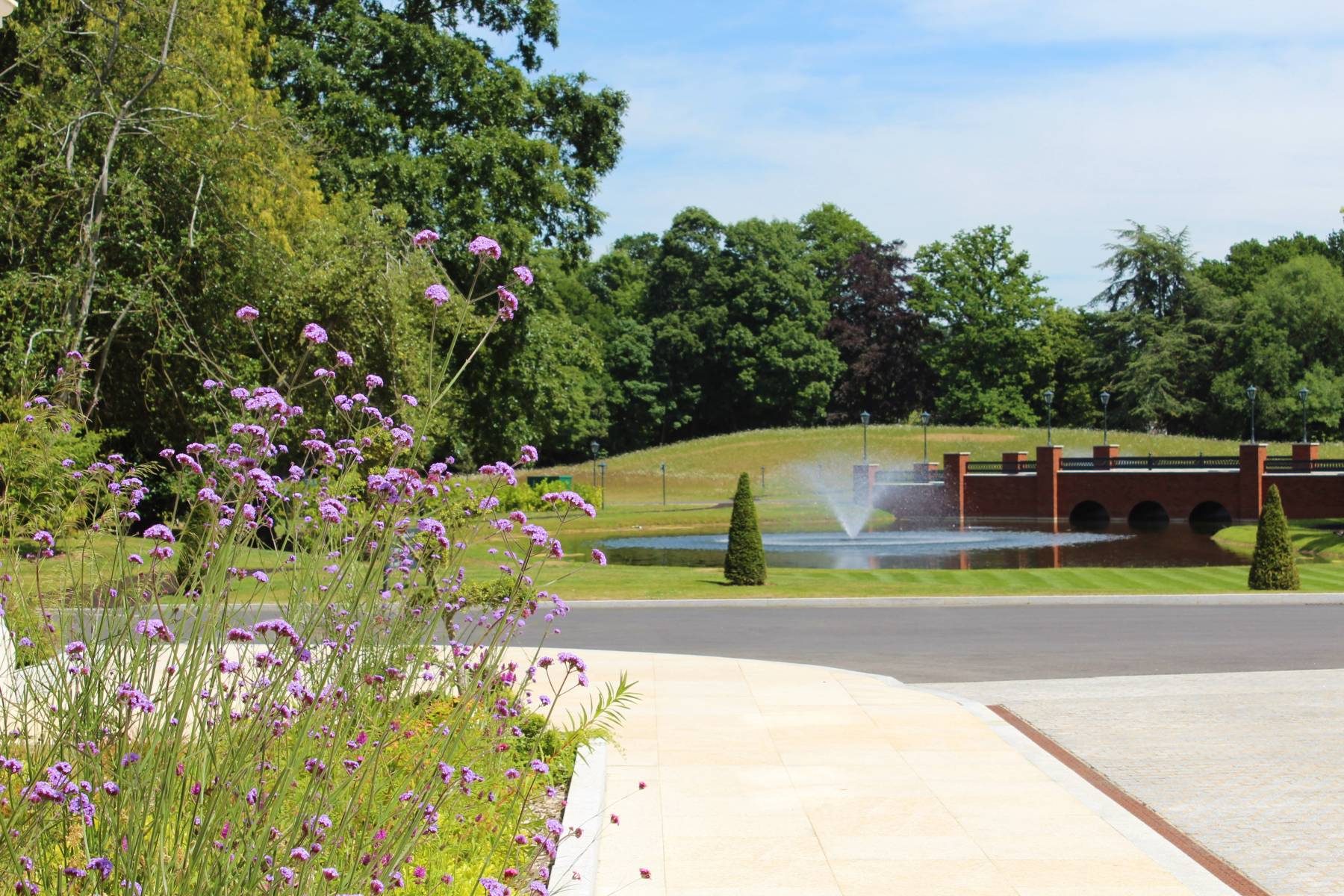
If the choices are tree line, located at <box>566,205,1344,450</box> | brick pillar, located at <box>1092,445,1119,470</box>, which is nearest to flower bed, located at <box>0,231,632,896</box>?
brick pillar, located at <box>1092,445,1119,470</box>

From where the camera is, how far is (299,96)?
33562mm

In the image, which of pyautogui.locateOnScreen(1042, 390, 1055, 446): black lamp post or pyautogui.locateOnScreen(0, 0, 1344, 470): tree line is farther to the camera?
pyautogui.locateOnScreen(1042, 390, 1055, 446): black lamp post

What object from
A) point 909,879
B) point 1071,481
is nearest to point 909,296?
point 1071,481

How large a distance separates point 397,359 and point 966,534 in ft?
88.5

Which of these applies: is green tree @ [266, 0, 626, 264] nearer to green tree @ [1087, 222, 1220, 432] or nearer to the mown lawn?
the mown lawn

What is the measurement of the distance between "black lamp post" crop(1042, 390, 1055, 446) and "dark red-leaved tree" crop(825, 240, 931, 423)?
8523 millimetres

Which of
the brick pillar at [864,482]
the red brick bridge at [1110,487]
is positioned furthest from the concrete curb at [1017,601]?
the brick pillar at [864,482]

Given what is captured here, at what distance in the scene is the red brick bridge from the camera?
172 ft

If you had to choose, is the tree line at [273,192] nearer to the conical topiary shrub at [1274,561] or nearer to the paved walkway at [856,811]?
the paved walkway at [856,811]

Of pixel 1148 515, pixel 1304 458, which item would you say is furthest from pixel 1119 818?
pixel 1148 515

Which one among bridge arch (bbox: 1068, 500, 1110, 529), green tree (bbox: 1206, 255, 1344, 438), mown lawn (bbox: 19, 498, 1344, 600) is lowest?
bridge arch (bbox: 1068, 500, 1110, 529)

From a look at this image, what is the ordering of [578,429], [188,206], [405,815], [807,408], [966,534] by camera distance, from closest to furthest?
[405,815] → [188,206] → [966,534] → [578,429] → [807,408]

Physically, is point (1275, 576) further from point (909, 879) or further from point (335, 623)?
point (335, 623)

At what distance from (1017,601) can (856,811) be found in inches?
505
